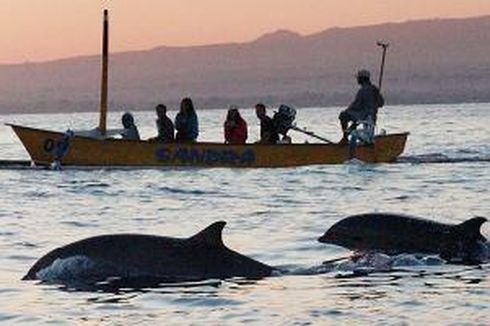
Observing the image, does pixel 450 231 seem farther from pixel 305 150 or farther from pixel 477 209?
pixel 305 150

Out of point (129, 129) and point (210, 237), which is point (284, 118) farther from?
point (210, 237)

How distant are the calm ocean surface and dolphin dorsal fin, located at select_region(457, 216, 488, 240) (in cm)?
60

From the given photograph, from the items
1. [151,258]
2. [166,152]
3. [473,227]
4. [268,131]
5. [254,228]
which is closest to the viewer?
[151,258]

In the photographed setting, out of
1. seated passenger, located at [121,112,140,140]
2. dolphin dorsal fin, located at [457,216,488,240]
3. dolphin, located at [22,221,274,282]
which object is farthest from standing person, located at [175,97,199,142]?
dolphin, located at [22,221,274,282]

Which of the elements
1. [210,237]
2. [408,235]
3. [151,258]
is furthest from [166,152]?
[210,237]

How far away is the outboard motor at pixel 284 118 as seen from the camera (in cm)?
3347

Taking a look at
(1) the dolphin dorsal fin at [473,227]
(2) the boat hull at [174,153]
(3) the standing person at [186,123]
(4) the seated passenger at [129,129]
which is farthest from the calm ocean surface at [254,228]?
(4) the seated passenger at [129,129]

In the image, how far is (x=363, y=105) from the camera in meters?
34.0

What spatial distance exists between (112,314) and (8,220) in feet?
36.3

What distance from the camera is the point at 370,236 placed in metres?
16.2

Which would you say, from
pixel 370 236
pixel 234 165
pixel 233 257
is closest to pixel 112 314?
pixel 233 257

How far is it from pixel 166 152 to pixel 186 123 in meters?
0.92

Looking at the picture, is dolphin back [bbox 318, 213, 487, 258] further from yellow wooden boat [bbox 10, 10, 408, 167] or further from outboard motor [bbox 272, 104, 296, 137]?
outboard motor [bbox 272, 104, 296, 137]

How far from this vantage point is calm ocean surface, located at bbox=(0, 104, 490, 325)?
1192 centimetres
